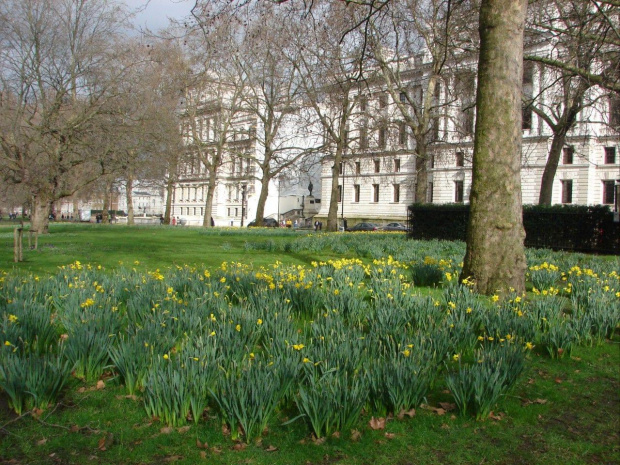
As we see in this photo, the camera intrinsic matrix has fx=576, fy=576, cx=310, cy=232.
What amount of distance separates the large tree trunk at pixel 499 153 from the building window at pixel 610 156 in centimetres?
4077

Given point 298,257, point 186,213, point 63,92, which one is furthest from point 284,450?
point 186,213

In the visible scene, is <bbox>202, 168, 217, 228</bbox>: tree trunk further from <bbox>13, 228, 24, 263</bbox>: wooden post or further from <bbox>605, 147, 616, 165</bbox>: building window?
<bbox>605, 147, 616, 165</bbox>: building window

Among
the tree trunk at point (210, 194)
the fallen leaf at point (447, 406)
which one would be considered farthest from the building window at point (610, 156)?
the fallen leaf at point (447, 406)

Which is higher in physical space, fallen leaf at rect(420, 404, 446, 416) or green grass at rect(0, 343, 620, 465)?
fallen leaf at rect(420, 404, 446, 416)

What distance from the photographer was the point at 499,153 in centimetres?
745

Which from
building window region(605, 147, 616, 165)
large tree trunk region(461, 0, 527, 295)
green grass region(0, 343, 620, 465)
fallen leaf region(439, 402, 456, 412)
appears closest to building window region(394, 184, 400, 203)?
building window region(605, 147, 616, 165)

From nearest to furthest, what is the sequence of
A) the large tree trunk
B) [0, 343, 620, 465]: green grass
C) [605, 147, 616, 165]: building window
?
1. [0, 343, 620, 465]: green grass
2. the large tree trunk
3. [605, 147, 616, 165]: building window

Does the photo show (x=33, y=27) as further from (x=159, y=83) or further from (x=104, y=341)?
(x=104, y=341)

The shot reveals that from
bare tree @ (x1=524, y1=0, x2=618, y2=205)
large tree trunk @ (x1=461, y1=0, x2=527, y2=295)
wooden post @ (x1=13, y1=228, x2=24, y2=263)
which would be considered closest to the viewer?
large tree trunk @ (x1=461, y1=0, x2=527, y2=295)

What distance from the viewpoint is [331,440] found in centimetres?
348

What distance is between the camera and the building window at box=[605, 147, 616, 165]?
4303cm

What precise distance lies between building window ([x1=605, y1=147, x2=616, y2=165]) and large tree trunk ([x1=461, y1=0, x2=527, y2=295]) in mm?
40768

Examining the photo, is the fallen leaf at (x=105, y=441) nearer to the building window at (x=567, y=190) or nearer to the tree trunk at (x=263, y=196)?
the tree trunk at (x=263, y=196)

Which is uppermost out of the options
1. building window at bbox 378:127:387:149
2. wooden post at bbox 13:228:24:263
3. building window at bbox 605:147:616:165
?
building window at bbox 605:147:616:165
